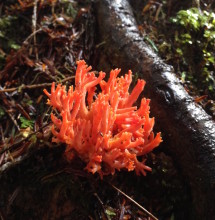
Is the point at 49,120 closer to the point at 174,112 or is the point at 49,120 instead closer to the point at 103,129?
the point at 103,129

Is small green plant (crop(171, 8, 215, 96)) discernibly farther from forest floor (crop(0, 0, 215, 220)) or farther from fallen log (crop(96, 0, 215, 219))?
fallen log (crop(96, 0, 215, 219))

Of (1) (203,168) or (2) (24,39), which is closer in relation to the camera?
(1) (203,168)

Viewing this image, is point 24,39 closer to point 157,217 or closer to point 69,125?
point 69,125

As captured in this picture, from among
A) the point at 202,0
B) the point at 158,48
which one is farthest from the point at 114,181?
the point at 202,0

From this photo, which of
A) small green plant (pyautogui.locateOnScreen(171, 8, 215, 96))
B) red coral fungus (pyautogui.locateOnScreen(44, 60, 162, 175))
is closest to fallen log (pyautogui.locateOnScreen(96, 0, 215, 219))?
red coral fungus (pyautogui.locateOnScreen(44, 60, 162, 175))

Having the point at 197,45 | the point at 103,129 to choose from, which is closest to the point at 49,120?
the point at 103,129

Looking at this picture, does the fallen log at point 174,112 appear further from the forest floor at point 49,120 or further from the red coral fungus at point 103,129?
the red coral fungus at point 103,129
